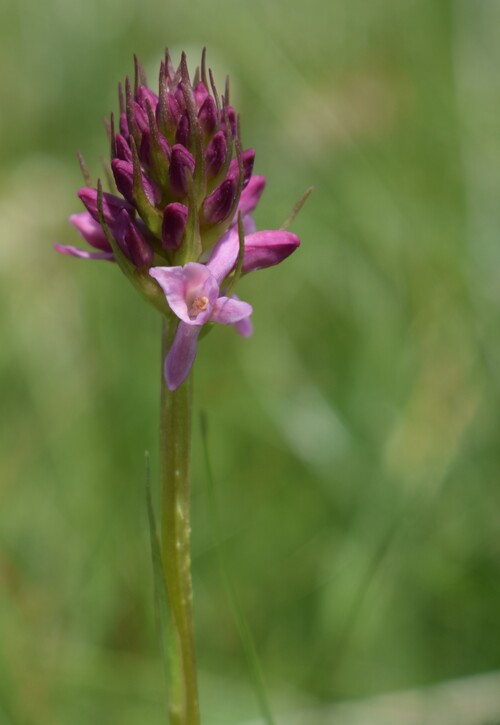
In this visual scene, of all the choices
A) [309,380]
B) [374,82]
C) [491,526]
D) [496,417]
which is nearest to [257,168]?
[374,82]

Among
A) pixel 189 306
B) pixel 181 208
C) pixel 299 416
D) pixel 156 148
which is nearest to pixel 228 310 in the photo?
pixel 189 306

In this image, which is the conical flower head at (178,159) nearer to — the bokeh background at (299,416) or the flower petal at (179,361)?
the flower petal at (179,361)

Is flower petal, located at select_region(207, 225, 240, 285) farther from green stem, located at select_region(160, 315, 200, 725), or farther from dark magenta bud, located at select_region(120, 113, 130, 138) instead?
dark magenta bud, located at select_region(120, 113, 130, 138)

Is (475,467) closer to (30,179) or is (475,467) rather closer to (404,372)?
(404,372)

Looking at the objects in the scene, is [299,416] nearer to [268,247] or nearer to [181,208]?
[268,247]

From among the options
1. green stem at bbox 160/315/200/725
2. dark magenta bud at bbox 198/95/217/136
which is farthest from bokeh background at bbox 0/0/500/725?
dark magenta bud at bbox 198/95/217/136
